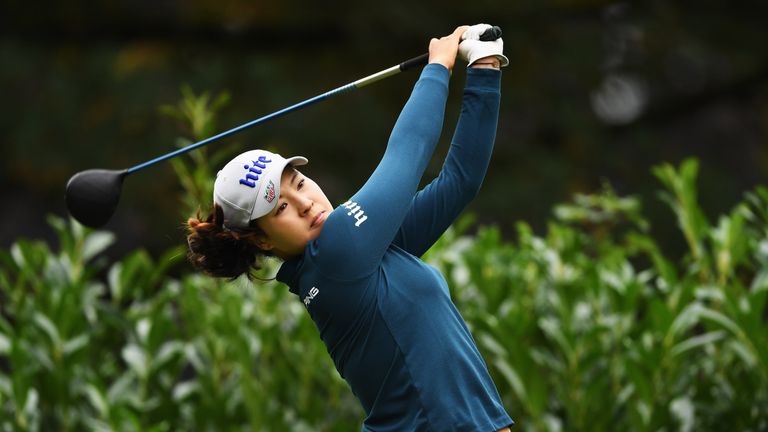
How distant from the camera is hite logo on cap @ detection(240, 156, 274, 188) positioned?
7.57 feet

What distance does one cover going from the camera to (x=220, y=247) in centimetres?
246

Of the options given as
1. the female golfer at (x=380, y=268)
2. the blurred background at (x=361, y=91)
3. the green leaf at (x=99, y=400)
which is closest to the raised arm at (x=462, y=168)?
the female golfer at (x=380, y=268)

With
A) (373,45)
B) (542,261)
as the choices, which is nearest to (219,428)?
(542,261)

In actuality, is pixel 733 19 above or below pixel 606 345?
above

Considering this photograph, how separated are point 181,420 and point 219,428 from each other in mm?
178

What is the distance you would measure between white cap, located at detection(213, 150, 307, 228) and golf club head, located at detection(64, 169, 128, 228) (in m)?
0.39

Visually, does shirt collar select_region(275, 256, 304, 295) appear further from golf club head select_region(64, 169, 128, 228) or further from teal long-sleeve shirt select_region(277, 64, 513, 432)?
golf club head select_region(64, 169, 128, 228)

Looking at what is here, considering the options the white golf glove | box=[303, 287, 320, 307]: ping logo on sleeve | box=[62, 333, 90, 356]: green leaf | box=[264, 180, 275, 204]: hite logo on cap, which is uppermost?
the white golf glove

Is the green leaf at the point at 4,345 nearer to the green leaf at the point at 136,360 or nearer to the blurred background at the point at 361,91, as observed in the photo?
the green leaf at the point at 136,360

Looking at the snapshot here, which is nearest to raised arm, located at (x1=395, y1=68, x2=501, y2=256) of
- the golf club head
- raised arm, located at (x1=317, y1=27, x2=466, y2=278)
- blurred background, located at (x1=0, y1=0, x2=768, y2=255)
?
raised arm, located at (x1=317, y1=27, x2=466, y2=278)

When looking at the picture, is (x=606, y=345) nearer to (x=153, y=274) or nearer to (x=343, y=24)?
(x=153, y=274)

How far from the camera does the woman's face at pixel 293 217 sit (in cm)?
236

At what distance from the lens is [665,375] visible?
3.68 meters

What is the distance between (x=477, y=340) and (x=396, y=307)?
5.14ft
